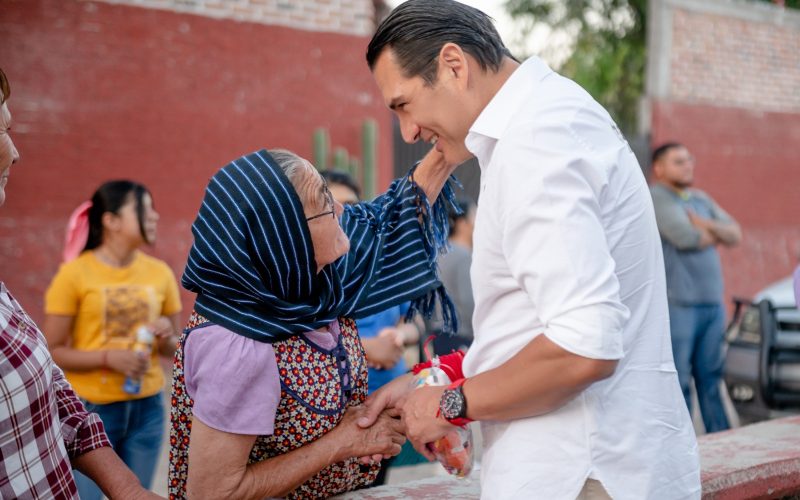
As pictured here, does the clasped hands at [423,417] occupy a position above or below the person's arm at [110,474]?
above

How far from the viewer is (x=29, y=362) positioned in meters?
1.88

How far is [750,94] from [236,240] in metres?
11.3

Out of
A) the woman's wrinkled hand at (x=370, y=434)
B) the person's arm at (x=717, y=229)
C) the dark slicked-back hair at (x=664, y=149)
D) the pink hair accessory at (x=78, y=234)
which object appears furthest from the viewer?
the dark slicked-back hair at (x=664, y=149)

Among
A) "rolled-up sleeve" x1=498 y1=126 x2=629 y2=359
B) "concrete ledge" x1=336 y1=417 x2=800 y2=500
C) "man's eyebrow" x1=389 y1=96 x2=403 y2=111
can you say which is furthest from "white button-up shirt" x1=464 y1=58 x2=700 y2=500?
"concrete ledge" x1=336 y1=417 x2=800 y2=500

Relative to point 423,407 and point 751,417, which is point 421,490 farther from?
point 751,417

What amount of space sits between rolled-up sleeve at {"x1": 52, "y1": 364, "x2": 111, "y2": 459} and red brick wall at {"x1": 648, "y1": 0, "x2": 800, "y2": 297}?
10051mm

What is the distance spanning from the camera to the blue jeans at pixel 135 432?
408 cm

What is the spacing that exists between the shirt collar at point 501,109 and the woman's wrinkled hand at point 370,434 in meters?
0.74

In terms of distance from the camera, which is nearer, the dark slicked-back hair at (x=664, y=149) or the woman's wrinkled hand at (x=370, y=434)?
the woman's wrinkled hand at (x=370, y=434)

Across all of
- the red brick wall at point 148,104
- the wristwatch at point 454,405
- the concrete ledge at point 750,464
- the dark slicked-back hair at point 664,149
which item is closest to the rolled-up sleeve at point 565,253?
the wristwatch at point 454,405

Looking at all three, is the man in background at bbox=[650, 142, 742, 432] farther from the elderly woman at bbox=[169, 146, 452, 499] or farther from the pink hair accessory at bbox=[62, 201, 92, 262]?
the elderly woman at bbox=[169, 146, 452, 499]

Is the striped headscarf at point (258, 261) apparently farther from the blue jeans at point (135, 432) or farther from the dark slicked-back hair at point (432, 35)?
the blue jeans at point (135, 432)

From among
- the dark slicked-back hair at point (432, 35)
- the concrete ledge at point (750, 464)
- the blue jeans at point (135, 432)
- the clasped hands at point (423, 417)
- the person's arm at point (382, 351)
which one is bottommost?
the blue jeans at point (135, 432)

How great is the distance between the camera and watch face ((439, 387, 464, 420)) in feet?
5.57
